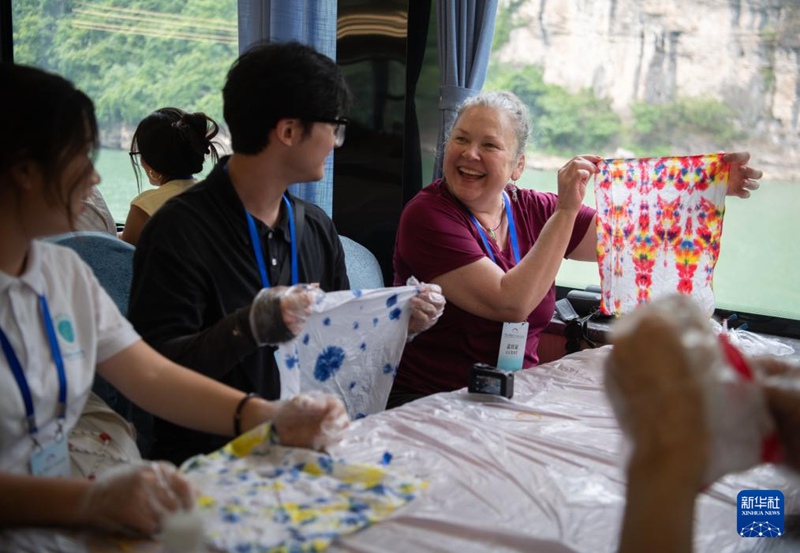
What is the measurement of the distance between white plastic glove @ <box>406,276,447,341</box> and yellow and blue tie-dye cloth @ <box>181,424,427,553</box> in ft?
2.35

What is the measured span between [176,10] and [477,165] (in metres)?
2.65

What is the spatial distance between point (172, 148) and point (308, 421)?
1972mm

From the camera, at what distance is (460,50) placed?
10.7 feet

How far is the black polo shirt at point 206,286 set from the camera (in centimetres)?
178

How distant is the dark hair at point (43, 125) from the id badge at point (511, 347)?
1386 millimetres

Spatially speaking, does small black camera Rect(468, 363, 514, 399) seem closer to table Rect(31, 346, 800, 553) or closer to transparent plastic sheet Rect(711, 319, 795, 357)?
table Rect(31, 346, 800, 553)

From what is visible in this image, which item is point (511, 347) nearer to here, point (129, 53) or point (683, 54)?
point (683, 54)

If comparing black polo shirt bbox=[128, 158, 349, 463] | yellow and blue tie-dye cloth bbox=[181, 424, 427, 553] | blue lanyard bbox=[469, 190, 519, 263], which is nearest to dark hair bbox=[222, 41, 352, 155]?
black polo shirt bbox=[128, 158, 349, 463]

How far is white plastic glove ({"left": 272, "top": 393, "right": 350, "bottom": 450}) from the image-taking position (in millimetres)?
1448

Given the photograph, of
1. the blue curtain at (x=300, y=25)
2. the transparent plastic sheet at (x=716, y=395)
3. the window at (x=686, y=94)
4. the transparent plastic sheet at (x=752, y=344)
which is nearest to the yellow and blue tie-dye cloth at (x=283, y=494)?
the transparent plastic sheet at (x=716, y=395)

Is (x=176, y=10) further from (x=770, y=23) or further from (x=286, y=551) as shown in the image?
(x=286, y=551)

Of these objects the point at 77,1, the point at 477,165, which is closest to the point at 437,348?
the point at 477,165

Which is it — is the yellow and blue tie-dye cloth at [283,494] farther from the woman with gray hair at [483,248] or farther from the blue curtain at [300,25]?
the blue curtain at [300,25]

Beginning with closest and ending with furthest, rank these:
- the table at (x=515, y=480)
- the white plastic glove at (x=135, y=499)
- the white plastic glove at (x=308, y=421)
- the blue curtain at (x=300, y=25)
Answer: the white plastic glove at (x=135, y=499), the table at (x=515, y=480), the white plastic glove at (x=308, y=421), the blue curtain at (x=300, y=25)
